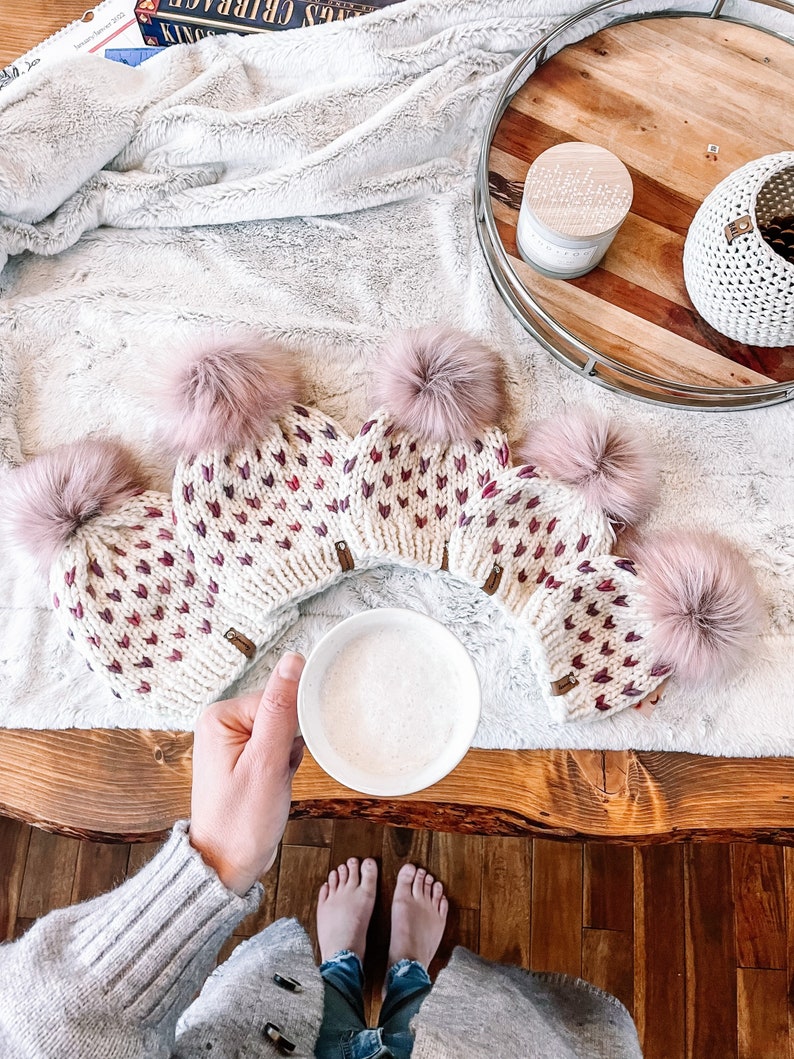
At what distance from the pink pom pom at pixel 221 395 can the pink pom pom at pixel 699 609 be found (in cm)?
41

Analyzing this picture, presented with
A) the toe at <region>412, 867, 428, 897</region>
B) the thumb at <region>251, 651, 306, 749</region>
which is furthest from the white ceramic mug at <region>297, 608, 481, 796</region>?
the toe at <region>412, 867, 428, 897</region>

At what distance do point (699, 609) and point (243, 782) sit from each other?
1.41 feet

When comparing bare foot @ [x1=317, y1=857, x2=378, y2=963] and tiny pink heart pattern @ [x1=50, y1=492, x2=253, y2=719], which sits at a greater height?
tiny pink heart pattern @ [x1=50, y1=492, x2=253, y2=719]

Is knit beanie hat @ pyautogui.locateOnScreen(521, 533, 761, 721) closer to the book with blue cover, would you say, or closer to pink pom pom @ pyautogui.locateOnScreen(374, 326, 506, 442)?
pink pom pom @ pyautogui.locateOnScreen(374, 326, 506, 442)

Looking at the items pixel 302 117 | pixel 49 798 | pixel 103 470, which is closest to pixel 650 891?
pixel 49 798

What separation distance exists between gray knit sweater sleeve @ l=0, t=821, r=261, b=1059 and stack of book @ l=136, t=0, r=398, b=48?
877mm

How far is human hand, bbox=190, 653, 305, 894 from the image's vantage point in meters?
0.59

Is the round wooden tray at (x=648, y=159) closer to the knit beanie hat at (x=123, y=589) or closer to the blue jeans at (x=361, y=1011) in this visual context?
the knit beanie hat at (x=123, y=589)

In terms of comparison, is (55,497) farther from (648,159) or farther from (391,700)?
(648,159)

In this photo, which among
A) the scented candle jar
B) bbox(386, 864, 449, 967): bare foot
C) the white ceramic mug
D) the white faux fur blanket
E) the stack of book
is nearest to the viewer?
the white ceramic mug

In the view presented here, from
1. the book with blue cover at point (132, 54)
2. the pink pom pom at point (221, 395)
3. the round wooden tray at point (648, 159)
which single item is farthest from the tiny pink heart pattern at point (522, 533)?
the book with blue cover at point (132, 54)

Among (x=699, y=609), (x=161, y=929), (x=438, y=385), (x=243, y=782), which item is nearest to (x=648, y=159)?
(x=438, y=385)

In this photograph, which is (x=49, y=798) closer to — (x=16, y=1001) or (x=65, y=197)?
(x=16, y=1001)

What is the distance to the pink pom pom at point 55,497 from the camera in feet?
2.35
